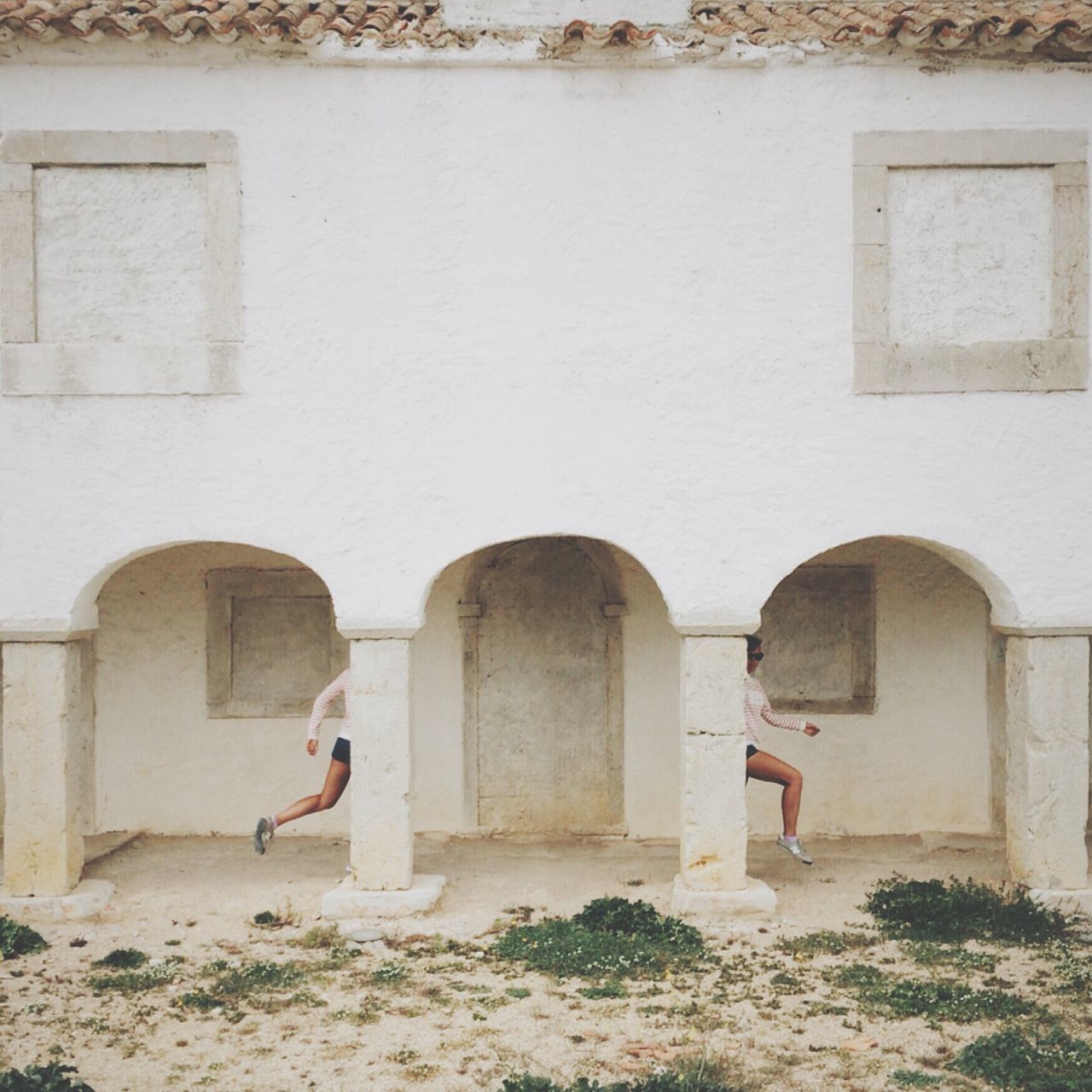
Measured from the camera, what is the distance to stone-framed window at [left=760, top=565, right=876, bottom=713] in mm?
10109

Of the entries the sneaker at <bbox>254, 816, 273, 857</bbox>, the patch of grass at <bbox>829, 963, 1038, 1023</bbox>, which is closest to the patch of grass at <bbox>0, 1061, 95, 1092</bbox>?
the sneaker at <bbox>254, 816, 273, 857</bbox>

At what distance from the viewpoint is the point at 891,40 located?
25.5 feet

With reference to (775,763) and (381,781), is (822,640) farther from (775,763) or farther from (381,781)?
(381,781)

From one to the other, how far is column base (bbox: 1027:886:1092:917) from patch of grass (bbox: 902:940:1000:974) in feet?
3.04

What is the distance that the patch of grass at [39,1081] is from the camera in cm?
474

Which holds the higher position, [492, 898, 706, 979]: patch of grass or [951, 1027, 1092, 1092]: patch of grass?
[951, 1027, 1092, 1092]: patch of grass

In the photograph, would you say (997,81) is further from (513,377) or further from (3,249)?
(3,249)

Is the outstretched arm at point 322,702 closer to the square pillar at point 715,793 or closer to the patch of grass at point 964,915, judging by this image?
the square pillar at point 715,793

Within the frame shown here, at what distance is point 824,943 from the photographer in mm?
7273

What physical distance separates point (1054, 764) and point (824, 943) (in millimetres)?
1996

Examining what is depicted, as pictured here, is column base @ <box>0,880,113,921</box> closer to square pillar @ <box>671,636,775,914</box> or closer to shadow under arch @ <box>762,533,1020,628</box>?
square pillar @ <box>671,636,775,914</box>

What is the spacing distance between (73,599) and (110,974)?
243cm

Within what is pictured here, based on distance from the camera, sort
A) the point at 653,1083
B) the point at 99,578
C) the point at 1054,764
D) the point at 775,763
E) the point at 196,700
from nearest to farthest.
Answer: the point at 653,1083 → the point at 1054,764 → the point at 99,578 → the point at 775,763 → the point at 196,700

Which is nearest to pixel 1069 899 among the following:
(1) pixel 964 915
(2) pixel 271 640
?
(1) pixel 964 915
